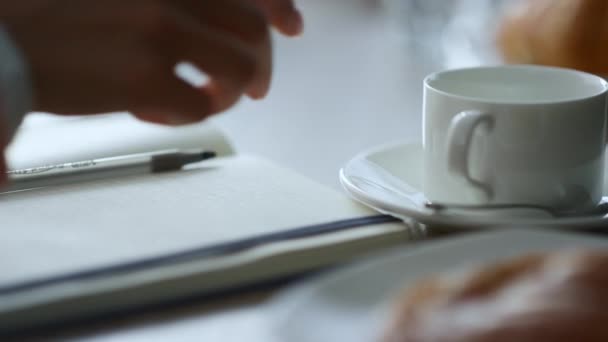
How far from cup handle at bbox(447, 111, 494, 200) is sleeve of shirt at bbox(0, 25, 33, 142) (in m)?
0.22

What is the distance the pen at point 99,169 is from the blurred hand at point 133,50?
0.28 feet

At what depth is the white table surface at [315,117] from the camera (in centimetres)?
40

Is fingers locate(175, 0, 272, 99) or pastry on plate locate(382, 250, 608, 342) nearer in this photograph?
pastry on plate locate(382, 250, 608, 342)

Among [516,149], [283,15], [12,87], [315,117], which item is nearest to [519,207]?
[516,149]

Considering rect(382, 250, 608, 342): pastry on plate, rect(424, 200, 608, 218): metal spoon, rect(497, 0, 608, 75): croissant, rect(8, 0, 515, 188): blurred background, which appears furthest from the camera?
rect(497, 0, 608, 75): croissant

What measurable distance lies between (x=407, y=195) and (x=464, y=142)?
0.06 m

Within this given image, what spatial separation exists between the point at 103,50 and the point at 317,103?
0.55 m

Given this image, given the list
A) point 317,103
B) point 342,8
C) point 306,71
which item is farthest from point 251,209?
point 342,8

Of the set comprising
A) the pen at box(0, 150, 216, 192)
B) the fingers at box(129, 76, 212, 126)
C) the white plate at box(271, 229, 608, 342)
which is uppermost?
A: the fingers at box(129, 76, 212, 126)

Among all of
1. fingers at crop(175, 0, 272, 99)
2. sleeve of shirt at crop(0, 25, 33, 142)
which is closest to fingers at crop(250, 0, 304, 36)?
fingers at crop(175, 0, 272, 99)

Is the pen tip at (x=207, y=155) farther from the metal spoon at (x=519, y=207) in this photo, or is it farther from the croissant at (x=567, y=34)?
the croissant at (x=567, y=34)

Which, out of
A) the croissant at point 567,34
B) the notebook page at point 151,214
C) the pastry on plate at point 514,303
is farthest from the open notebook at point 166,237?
the croissant at point 567,34

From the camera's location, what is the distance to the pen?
1.81 feet

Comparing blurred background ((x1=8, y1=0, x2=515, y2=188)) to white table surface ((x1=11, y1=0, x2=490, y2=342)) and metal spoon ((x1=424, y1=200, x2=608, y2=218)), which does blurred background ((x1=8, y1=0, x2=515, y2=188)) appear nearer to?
white table surface ((x1=11, y1=0, x2=490, y2=342))
